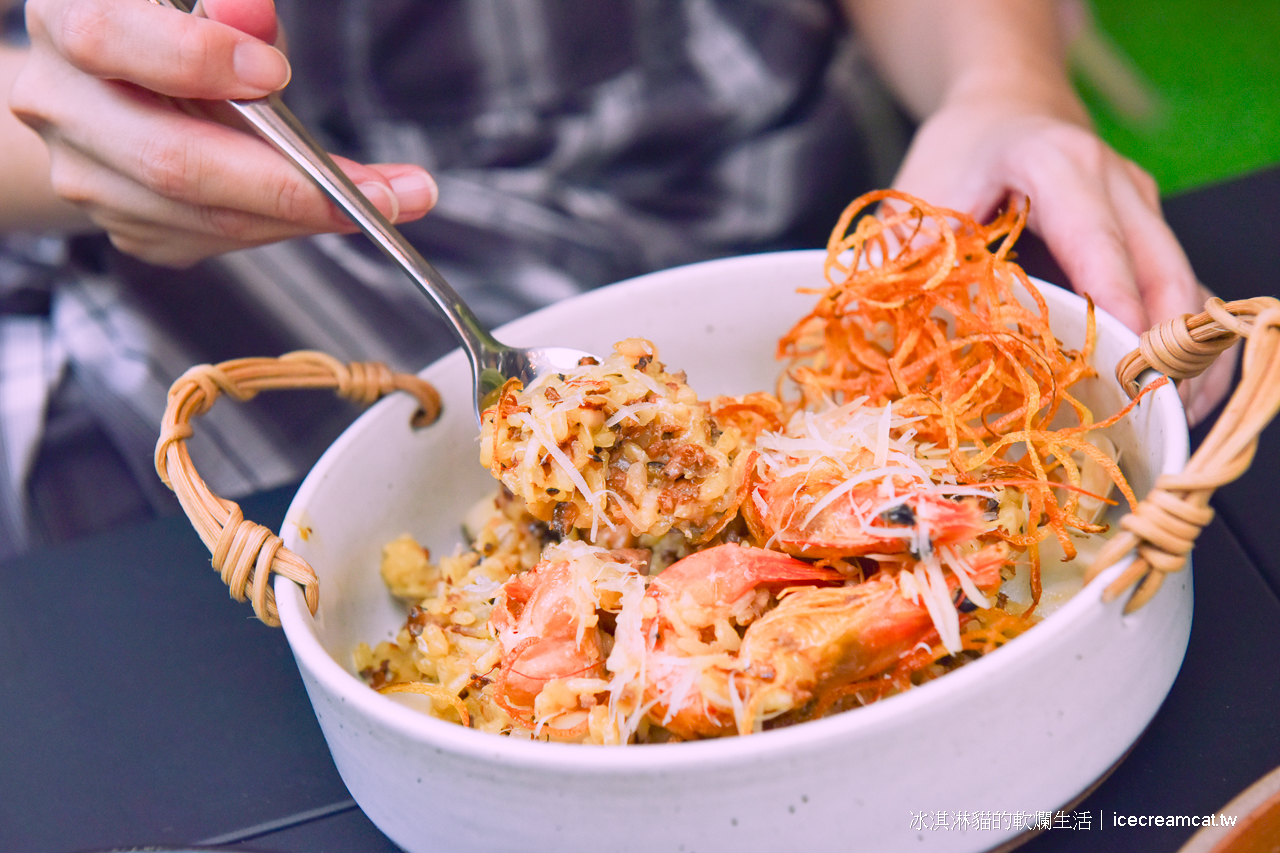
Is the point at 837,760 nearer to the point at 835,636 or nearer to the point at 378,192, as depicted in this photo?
the point at 835,636

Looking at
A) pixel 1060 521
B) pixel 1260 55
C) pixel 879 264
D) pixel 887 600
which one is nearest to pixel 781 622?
pixel 887 600

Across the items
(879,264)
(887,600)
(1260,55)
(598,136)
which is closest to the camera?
(887,600)

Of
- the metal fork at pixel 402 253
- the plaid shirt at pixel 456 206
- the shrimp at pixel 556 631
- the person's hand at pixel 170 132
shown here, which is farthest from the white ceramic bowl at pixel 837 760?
the plaid shirt at pixel 456 206

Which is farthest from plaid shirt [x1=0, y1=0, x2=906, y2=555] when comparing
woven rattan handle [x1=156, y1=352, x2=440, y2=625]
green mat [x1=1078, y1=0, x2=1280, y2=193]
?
green mat [x1=1078, y1=0, x2=1280, y2=193]

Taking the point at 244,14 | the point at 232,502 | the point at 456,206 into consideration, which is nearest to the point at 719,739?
the point at 232,502

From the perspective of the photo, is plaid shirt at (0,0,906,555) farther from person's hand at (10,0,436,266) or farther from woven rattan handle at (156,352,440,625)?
woven rattan handle at (156,352,440,625)

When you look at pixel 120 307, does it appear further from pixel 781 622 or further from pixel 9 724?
pixel 781 622
